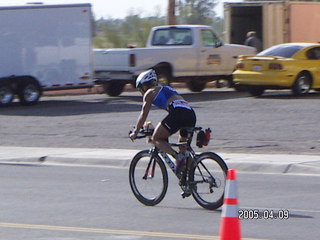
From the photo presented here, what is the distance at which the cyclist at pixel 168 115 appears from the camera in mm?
10391

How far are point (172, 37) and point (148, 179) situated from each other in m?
17.6

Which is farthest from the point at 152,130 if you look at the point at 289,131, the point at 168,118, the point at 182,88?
the point at 182,88

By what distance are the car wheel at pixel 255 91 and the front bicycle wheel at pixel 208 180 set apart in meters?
15.2

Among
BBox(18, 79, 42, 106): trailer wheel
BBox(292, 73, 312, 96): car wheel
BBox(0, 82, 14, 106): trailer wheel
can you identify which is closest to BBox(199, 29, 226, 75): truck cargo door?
BBox(292, 73, 312, 96): car wheel

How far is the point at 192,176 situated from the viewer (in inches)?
410

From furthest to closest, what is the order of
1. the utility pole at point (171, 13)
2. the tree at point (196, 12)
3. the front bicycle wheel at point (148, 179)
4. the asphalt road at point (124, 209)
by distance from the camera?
1. the tree at point (196, 12)
2. the utility pole at point (171, 13)
3. the front bicycle wheel at point (148, 179)
4. the asphalt road at point (124, 209)

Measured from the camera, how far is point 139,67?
26.3 metres

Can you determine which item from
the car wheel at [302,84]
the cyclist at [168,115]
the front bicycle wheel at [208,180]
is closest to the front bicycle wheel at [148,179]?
the cyclist at [168,115]

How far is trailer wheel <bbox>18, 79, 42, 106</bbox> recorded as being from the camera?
25875 mm

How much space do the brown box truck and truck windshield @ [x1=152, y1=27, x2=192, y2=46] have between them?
17.8 ft

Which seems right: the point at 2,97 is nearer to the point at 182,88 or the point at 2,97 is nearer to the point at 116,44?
the point at 182,88

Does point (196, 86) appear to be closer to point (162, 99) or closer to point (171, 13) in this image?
point (171, 13)

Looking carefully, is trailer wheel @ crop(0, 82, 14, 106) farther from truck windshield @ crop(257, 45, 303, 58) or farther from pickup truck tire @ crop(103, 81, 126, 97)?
truck windshield @ crop(257, 45, 303, 58)
